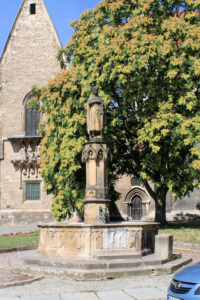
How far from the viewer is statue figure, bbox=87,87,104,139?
12.8m

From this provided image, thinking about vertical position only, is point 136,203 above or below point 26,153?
below

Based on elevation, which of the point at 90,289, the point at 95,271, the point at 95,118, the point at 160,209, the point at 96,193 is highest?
the point at 95,118

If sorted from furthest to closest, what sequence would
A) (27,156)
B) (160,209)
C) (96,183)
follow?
A: (27,156) → (160,209) → (96,183)

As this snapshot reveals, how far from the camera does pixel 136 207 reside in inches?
1422

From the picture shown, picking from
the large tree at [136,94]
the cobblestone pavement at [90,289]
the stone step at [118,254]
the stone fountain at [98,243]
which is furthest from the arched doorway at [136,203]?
the cobblestone pavement at [90,289]

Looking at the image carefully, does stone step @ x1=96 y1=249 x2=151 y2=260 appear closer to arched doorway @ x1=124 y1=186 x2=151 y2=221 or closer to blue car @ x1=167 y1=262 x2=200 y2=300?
blue car @ x1=167 y1=262 x2=200 y2=300

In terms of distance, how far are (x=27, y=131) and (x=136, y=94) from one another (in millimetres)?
16070

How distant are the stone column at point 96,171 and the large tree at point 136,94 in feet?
22.2

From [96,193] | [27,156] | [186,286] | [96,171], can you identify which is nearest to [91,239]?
[96,193]

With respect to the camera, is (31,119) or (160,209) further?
(31,119)

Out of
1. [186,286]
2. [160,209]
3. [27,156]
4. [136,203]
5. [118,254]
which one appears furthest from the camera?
[136,203]

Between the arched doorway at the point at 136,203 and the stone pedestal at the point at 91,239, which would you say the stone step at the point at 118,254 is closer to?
the stone pedestal at the point at 91,239

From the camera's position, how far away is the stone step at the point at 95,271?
9.56 meters

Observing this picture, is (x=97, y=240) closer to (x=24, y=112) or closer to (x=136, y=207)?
(x=24, y=112)
